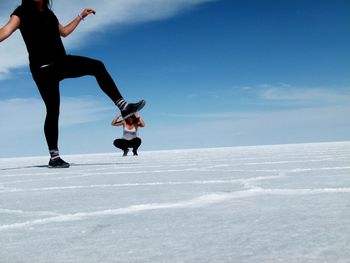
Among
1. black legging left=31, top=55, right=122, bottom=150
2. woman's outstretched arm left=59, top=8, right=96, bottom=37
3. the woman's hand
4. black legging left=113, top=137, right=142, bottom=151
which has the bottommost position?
black legging left=113, top=137, right=142, bottom=151

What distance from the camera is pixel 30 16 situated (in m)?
4.00

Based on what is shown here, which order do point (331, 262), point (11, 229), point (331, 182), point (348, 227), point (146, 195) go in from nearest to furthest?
point (331, 262)
point (348, 227)
point (11, 229)
point (146, 195)
point (331, 182)

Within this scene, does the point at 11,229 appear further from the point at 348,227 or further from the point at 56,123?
the point at 56,123

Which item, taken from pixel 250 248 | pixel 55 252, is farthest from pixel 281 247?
pixel 55 252

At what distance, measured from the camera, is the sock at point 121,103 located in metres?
4.07

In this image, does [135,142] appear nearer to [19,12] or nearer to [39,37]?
[39,37]

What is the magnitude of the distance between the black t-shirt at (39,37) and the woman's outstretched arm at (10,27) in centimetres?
4

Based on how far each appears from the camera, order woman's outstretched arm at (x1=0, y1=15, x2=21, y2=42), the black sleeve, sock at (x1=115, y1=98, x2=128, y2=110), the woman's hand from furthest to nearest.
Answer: the woman's hand < sock at (x1=115, y1=98, x2=128, y2=110) < the black sleeve < woman's outstretched arm at (x1=0, y1=15, x2=21, y2=42)

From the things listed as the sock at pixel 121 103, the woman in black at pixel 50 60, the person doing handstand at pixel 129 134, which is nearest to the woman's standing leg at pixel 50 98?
the woman in black at pixel 50 60

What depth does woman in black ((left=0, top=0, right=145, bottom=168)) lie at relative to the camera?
13.2ft

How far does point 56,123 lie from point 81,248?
3.54 m

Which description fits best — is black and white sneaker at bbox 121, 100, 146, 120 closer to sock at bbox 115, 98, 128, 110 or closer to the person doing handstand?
sock at bbox 115, 98, 128, 110

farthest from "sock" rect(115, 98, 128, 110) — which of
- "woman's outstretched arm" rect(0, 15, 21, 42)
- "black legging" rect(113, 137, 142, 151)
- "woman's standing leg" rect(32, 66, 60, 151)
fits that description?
"black legging" rect(113, 137, 142, 151)

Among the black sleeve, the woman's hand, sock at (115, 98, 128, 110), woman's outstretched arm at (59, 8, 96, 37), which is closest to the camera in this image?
the black sleeve
